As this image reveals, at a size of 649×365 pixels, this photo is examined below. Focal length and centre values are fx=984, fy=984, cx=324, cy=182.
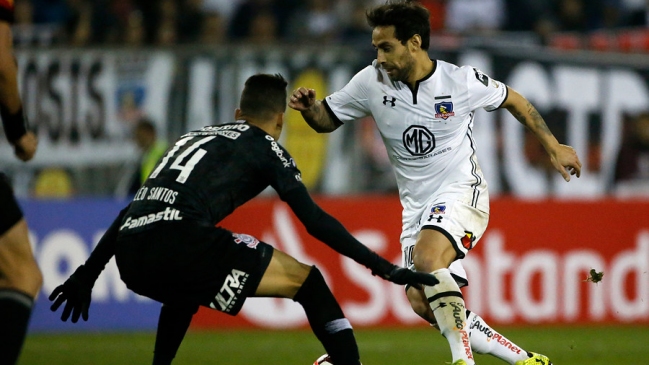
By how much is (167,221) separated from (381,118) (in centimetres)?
182

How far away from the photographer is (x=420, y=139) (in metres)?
6.12

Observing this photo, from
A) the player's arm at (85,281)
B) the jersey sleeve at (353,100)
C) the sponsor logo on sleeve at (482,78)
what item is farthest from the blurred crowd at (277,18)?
the player's arm at (85,281)

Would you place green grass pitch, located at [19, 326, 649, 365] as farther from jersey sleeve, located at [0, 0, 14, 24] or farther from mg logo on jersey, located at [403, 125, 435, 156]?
jersey sleeve, located at [0, 0, 14, 24]

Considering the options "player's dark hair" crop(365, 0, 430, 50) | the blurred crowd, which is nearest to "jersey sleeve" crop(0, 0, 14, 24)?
"player's dark hair" crop(365, 0, 430, 50)

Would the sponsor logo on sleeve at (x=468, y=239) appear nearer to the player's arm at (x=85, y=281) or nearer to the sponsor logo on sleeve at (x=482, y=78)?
the sponsor logo on sleeve at (x=482, y=78)

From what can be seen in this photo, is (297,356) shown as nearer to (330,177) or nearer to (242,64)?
(330,177)

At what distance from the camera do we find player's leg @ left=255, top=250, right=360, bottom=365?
514 centimetres

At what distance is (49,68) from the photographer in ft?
39.5

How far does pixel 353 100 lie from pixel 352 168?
18.6 ft

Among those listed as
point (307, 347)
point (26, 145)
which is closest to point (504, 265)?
point (307, 347)

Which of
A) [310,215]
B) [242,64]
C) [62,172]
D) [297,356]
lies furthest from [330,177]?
[310,215]

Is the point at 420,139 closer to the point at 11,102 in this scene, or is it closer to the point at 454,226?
the point at 454,226

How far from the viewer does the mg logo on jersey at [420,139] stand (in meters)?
6.11

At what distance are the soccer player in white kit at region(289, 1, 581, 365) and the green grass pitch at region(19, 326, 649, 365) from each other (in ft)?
6.48
